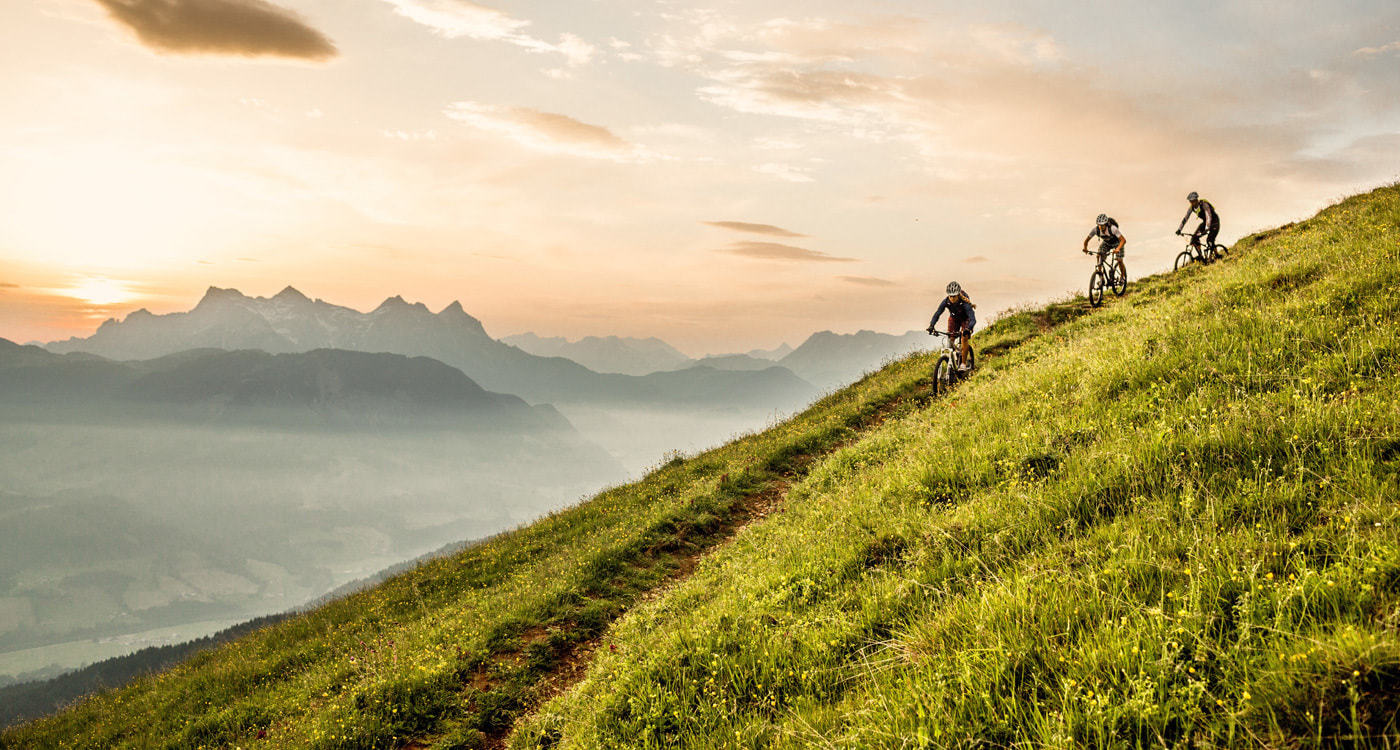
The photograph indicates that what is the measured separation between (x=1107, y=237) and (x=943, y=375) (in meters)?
9.38

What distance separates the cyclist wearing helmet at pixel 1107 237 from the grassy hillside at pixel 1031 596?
27.9ft

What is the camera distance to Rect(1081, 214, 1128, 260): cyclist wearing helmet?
861 inches

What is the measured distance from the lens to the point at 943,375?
1961 cm

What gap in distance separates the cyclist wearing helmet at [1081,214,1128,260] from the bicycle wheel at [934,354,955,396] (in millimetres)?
8502

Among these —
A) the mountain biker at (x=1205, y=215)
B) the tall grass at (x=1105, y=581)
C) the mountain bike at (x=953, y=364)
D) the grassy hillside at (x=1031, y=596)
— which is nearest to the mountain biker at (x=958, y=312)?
the mountain bike at (x=953, y=364)

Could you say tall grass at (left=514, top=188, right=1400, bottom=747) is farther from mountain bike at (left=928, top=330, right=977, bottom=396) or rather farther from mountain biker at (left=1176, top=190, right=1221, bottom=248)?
mountain biker at (left=1176, top=190, right=1221, bottom=248)

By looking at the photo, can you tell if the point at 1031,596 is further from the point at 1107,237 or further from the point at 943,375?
the point at 1107,237

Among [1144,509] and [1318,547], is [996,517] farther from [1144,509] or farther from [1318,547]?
[1318,547]

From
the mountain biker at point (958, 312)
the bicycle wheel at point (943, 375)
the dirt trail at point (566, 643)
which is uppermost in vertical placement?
the mountain biker at point (958, 312)

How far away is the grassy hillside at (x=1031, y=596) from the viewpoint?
3432 millimetres

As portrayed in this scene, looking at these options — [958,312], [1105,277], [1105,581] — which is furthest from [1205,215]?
[1105,581]

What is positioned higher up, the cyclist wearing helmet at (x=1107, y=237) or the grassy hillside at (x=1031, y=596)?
the cyclist wearing helmet at (x=1107, y=237)

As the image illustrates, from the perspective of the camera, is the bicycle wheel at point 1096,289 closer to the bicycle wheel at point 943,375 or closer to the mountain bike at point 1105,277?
the mountain bike at point 1105,277

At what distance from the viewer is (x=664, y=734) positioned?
5.29m
